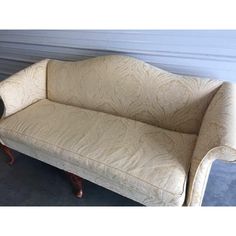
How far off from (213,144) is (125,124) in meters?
0.63

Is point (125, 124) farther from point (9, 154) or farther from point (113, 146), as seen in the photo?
point (9, 154)

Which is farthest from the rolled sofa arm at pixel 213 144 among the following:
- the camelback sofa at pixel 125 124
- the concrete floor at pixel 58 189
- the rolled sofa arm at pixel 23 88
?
the rolled sofa arm at pixel 23 88

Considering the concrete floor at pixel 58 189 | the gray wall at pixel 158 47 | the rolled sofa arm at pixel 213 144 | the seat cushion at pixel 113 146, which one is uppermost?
the gray wall at pixel 158 47

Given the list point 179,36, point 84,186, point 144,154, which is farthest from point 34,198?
point 179,36

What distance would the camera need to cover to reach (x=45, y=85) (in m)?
1.89

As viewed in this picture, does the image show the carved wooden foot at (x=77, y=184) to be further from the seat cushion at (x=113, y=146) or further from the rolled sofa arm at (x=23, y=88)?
the rolled sofa arm at (x=23, y=88)

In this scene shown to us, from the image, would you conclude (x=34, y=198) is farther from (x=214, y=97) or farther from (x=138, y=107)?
(x=214, y=97)

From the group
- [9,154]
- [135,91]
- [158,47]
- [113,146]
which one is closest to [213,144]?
[113,146]

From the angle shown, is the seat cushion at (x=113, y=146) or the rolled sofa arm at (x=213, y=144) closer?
the rolled sofa arm at (x=213, y=144)

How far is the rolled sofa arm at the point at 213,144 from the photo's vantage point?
3.04 ft

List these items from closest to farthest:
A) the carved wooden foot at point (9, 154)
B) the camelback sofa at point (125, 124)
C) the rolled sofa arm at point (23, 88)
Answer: the camelback sofa at point (125, 124) → the rolled sofa arm at point (23, 88) → the carved wooden foot at point (9, 154)

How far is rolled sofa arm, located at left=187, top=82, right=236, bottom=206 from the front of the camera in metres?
0.93
